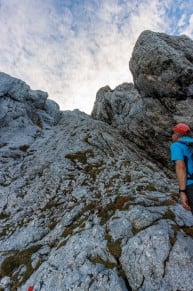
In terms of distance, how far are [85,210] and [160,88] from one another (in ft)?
51.7

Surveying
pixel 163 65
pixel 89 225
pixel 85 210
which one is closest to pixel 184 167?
pixel 89 225

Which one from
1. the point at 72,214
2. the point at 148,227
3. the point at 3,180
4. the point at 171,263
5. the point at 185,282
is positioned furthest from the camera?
the point at 3,180

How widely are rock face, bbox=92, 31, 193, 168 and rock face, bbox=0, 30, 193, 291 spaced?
21 cm

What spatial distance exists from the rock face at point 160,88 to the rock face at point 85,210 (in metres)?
0.21

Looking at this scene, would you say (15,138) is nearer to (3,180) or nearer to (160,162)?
(3,180)

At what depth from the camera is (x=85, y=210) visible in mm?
16609

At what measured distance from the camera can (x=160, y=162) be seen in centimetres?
3041

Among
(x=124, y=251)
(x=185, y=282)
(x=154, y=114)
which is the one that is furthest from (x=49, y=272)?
(x=154, y=114)

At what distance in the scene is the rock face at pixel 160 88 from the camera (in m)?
25.0

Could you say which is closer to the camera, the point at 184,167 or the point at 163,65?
the point at 184,167

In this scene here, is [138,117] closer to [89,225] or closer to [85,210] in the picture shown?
[85,210]

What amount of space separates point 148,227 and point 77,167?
10810 millimetres

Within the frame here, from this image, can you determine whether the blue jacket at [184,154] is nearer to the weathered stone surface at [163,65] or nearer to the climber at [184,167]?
the climber at [184,167]

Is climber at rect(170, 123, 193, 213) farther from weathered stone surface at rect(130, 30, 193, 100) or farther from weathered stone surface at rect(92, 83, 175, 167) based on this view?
weathered stone surface at rect(92, 83, 175, 167)
